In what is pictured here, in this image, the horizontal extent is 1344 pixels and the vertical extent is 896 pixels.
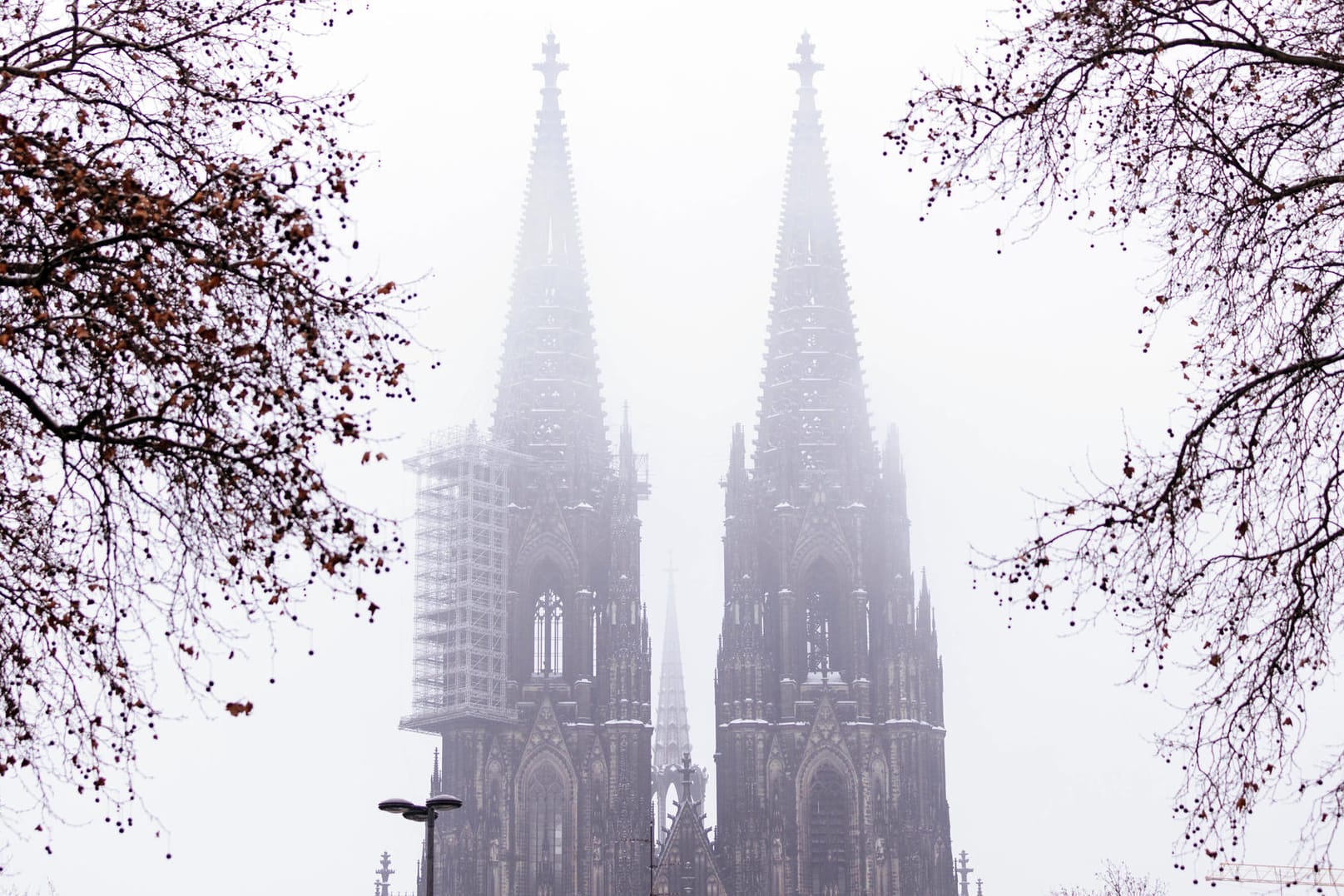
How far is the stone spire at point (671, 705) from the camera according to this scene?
353 feet

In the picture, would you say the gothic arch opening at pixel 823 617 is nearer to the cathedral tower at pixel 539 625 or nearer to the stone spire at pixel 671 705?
the cathedral tower at pixel 539 625

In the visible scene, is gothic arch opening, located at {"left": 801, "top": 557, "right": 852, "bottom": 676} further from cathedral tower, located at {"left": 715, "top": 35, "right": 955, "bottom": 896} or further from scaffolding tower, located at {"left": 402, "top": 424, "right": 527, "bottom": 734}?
scaffolding tower, located at {"left": 402, "top": 424, "right": 527, "bottom": 734}

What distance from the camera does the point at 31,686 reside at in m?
13.5

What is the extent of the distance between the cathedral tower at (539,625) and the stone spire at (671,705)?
29.8 m

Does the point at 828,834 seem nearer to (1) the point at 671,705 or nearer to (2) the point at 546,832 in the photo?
(2) the point at 546,832

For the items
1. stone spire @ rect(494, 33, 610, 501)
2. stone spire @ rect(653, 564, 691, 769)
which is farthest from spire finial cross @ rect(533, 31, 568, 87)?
stone spire @ rect(653, 564, 691, 769)

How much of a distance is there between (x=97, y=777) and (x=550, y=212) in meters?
66.5

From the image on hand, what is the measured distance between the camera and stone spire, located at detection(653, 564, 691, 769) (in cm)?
10756

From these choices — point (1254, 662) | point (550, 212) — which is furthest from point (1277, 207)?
point (550, 212)

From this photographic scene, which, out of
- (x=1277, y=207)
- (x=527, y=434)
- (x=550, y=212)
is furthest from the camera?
(x=550, y=212)

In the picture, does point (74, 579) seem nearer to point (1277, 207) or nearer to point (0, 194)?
point (0, 194)

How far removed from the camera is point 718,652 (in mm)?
69312

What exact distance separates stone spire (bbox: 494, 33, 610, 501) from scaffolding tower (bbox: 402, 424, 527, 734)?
4.46 ft

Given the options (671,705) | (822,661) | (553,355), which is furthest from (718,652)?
(671,705)
